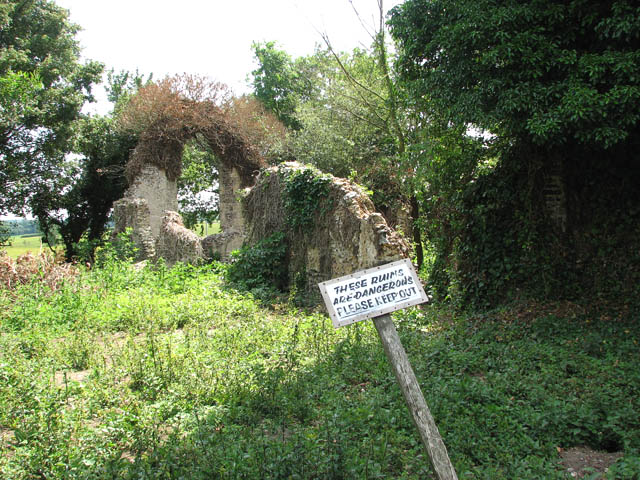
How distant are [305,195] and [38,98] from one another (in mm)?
15610

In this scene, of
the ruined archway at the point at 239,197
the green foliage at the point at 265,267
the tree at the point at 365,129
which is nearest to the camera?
the ruined archway at the point at 239,197

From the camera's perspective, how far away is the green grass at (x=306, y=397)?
334 centimetres

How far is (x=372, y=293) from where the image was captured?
10.4ft

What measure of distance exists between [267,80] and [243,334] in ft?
90.4

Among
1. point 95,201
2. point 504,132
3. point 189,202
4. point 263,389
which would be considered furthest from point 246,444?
point 189,202

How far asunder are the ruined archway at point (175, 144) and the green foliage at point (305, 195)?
6942mm

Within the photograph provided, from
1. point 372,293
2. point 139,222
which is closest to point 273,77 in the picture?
point 139,222

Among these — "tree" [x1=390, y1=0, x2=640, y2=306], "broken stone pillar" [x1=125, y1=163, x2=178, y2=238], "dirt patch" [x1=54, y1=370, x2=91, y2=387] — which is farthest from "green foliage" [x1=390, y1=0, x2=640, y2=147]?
"broken stone pillar" [x1=125, y1=163, x2=178, y2=238]

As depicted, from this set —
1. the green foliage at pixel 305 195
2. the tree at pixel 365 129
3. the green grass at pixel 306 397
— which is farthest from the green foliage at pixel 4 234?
the green foliage at pixel 305 195

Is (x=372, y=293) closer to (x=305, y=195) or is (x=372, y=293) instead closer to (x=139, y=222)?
(x=305, y=195)

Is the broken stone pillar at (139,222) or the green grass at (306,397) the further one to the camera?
the broken stone pillar at (139,222)

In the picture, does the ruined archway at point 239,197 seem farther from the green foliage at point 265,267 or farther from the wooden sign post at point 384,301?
the wooden sign post at point 384,301

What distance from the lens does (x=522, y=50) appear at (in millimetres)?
5727

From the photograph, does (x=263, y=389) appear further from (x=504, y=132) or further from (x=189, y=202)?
(x=189, y=202)
